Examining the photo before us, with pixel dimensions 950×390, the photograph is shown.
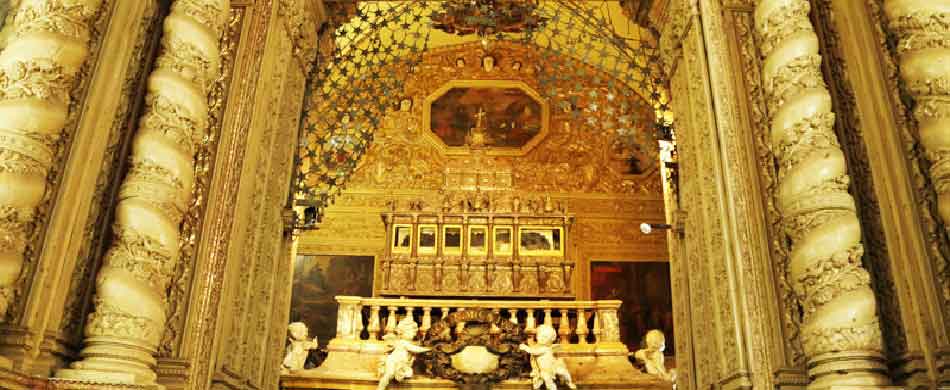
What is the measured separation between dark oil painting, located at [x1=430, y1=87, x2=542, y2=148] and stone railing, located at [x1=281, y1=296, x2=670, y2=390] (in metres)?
4.51

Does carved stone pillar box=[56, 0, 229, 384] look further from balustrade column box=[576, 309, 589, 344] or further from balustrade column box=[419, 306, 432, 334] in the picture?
balustrade column box=[576, 309, 589, 344]

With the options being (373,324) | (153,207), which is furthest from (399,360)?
(153,207)

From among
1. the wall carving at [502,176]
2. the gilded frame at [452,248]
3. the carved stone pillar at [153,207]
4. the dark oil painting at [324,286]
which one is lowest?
the carved stone pillar at [153,207]

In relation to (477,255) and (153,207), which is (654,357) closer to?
(477,255)

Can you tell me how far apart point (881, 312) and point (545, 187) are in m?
9.22

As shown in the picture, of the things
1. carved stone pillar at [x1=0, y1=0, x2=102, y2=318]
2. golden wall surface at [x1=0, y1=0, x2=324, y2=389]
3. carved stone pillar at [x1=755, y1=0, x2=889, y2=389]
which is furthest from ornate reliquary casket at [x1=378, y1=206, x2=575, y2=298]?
carved stone pillar at [x1=0, y1=0, x2=102, y2=318]

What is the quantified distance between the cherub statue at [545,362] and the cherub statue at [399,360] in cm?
117

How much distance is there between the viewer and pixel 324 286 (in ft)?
39.3

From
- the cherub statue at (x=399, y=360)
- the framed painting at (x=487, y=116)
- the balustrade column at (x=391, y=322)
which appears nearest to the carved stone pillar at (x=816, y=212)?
the cherub statue at (x=399, y=360)

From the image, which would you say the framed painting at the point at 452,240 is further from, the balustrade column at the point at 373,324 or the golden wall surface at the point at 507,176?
the balustrade column at the point at 373,324

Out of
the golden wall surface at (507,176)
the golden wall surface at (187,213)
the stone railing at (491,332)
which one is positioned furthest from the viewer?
the golden wall surface at (507,176)

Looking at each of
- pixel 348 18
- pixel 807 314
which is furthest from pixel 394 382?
pixel 807 314

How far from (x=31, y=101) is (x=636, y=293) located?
407 inches

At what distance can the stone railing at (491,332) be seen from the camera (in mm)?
7770
